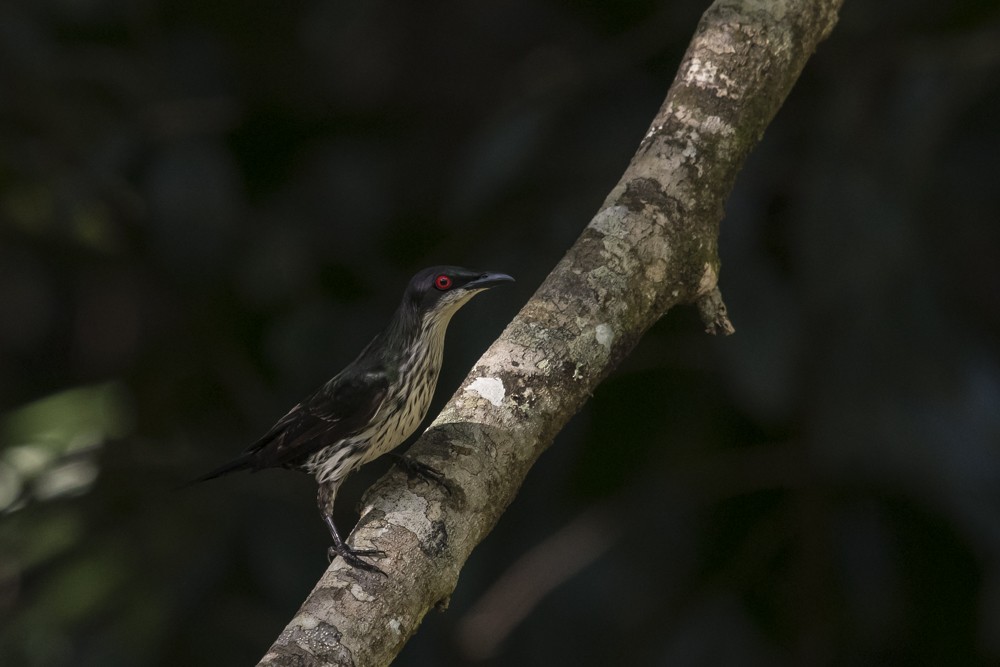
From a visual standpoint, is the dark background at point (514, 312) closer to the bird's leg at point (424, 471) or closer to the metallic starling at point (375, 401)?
the metallic starling at point (375, 401)

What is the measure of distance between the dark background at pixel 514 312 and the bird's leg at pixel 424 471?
249cm

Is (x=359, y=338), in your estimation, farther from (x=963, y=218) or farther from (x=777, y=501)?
(x=963, y=218)

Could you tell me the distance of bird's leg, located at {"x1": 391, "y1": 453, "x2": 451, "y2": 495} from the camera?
2.78 meters

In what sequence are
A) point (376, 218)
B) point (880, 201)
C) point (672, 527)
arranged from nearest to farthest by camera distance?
point (880, 201) < point (672, 527) < point (376, 218)

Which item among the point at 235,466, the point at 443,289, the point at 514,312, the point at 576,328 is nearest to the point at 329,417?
the point at 235,466

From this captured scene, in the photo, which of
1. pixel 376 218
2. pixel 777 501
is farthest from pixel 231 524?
pixel 777 501

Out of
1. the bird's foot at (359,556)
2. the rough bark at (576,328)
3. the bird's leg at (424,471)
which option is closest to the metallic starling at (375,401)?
the rough bark at (576,328)

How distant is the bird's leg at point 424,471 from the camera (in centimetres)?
278

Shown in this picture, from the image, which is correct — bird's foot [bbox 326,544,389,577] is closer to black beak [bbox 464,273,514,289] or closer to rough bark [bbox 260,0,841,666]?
rough bark [bbox 260,0,841,666]

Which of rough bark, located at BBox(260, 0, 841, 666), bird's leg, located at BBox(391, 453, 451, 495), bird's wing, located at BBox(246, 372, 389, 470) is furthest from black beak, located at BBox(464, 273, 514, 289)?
bird's leg, located at BBox(391, 453, 451, 495)

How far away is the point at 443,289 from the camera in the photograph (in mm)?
3844

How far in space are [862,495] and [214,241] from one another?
330cm

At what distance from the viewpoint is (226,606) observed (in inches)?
236

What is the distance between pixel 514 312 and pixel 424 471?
8.26 feet
